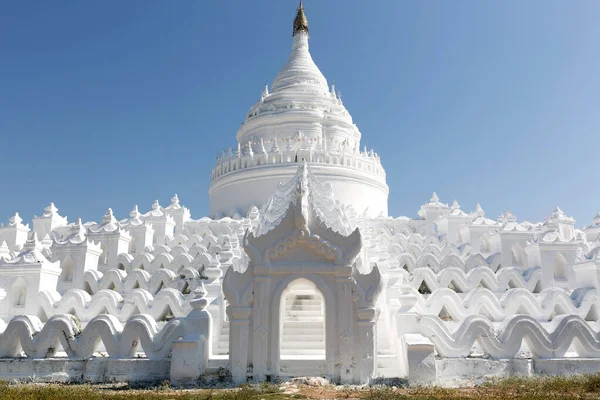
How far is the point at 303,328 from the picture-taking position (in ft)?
47.4

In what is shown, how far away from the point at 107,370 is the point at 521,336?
9.58 meters

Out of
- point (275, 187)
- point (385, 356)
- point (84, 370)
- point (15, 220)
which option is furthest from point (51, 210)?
point (385, 356)

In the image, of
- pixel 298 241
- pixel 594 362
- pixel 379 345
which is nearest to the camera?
pixel 298 241

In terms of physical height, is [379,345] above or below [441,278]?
below

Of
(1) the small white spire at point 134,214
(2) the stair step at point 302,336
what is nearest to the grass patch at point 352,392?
(2) the stair step at point 302,336

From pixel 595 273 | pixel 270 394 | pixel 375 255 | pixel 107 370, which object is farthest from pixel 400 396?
pixel 595 273

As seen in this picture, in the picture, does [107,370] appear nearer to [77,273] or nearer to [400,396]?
[400,396]

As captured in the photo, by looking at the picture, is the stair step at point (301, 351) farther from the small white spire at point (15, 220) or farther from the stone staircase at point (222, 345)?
the small white spire at point (15, 220)

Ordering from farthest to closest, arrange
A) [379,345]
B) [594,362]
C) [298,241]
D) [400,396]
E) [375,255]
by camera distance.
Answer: [375,255], [379,345], [594,362], [298,241], [400,396]

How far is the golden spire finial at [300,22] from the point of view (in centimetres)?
4156

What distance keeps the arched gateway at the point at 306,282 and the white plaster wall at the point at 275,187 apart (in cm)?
1827

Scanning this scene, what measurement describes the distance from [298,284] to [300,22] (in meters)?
32.3

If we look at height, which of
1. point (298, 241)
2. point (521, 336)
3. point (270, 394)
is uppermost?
point (298, 241)

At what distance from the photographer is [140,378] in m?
12.5
